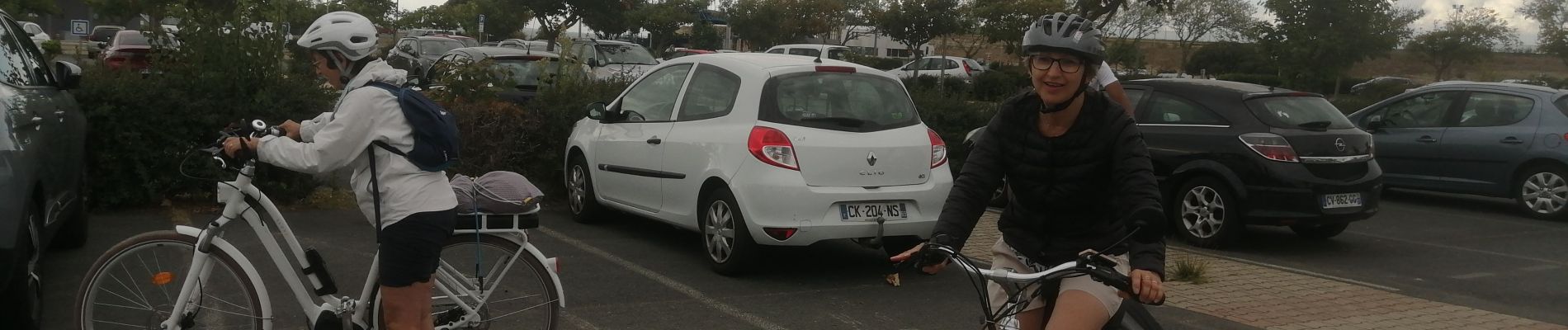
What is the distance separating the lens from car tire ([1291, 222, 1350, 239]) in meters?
10.0

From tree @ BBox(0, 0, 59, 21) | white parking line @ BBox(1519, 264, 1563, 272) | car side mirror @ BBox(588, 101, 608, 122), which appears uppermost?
tree @ BBox(0, 0, 59, 21)

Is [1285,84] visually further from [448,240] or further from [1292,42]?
[448,240]

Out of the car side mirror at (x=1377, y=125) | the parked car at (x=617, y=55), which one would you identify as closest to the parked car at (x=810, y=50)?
the parked car at (x=617, y=55)

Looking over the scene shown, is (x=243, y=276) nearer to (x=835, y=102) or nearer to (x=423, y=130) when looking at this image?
(x=423, y=130)

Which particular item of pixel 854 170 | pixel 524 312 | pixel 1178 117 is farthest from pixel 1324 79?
pixel 524 312

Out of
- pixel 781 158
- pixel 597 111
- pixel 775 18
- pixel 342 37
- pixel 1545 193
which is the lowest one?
pixel 1545 193

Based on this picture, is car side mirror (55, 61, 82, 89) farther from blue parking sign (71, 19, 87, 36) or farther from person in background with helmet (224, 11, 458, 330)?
blue parking sign (71, 19, 87, 36)

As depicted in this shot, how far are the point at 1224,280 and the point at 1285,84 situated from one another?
22182 mm

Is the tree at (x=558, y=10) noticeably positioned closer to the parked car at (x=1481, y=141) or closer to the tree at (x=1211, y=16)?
the parked car at (x=1481, y=141)

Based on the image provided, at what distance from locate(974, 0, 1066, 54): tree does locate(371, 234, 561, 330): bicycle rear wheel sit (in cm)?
2484

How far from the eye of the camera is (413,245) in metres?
4.14

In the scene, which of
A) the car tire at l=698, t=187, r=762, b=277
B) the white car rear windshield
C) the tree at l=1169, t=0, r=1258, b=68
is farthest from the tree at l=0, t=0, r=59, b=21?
the tree at l=1169, t=0, r=1258, b=68

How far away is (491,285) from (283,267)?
73 centimetres

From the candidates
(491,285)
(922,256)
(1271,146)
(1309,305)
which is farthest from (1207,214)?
(922,256)
